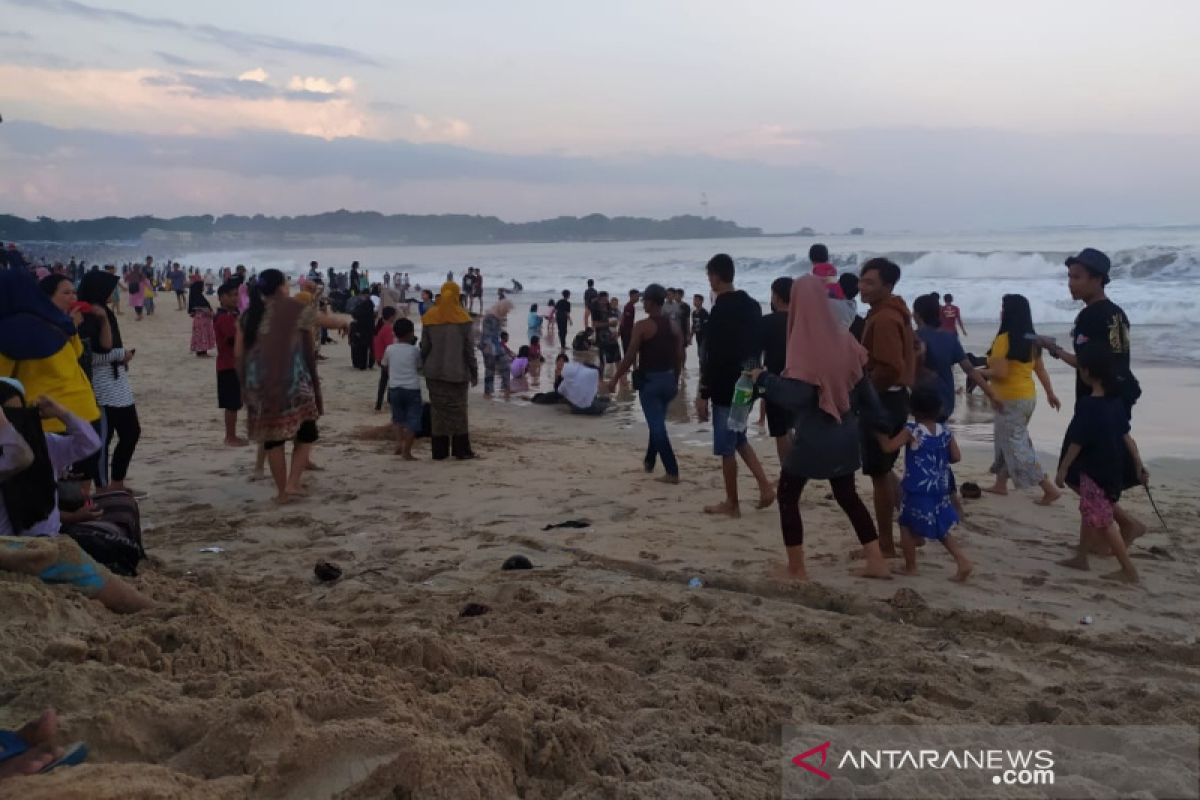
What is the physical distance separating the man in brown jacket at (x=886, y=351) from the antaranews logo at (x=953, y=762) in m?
2.49

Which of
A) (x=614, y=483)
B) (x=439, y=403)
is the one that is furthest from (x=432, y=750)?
(x=439, y=403)

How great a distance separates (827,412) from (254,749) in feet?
10.8

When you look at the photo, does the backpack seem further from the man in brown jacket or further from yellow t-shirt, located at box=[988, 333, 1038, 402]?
yellow t-shirt, located at box=[988, 333, 1038, 402]

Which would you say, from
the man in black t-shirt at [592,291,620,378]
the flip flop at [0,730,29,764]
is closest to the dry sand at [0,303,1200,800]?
the flip flop at [0,730,29,764]

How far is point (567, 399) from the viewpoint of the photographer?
12.5 metres

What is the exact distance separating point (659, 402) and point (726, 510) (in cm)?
127

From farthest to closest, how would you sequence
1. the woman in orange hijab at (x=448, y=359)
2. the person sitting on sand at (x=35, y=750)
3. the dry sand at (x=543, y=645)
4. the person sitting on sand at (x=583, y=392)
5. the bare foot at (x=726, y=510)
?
1. the person sitting on sand at (x=583, y=392)
2. the woman in orange hijab at (x=448, y=359)
3. the bare foot at (x=726, y=510)
4. the dry sand at (x=543, y=645)
5. the person sitting on sand at (x=35, y=750)

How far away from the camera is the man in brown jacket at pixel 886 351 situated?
5434mm

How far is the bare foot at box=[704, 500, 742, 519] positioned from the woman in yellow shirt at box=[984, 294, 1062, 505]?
2.18 meters

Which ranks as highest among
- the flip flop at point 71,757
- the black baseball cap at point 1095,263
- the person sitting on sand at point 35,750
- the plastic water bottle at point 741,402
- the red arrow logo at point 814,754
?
the black baseball cap at point 1095,263

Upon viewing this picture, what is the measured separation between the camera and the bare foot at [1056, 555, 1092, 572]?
18.2ft

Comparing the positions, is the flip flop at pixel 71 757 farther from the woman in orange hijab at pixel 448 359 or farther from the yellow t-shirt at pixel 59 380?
the woman in orange hijab at pixel 448 359

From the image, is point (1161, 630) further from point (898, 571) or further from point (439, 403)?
point (439, 403)

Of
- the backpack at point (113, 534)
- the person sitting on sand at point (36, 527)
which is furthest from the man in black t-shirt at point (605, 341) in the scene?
the person sitting on sand at point (36, 527)
